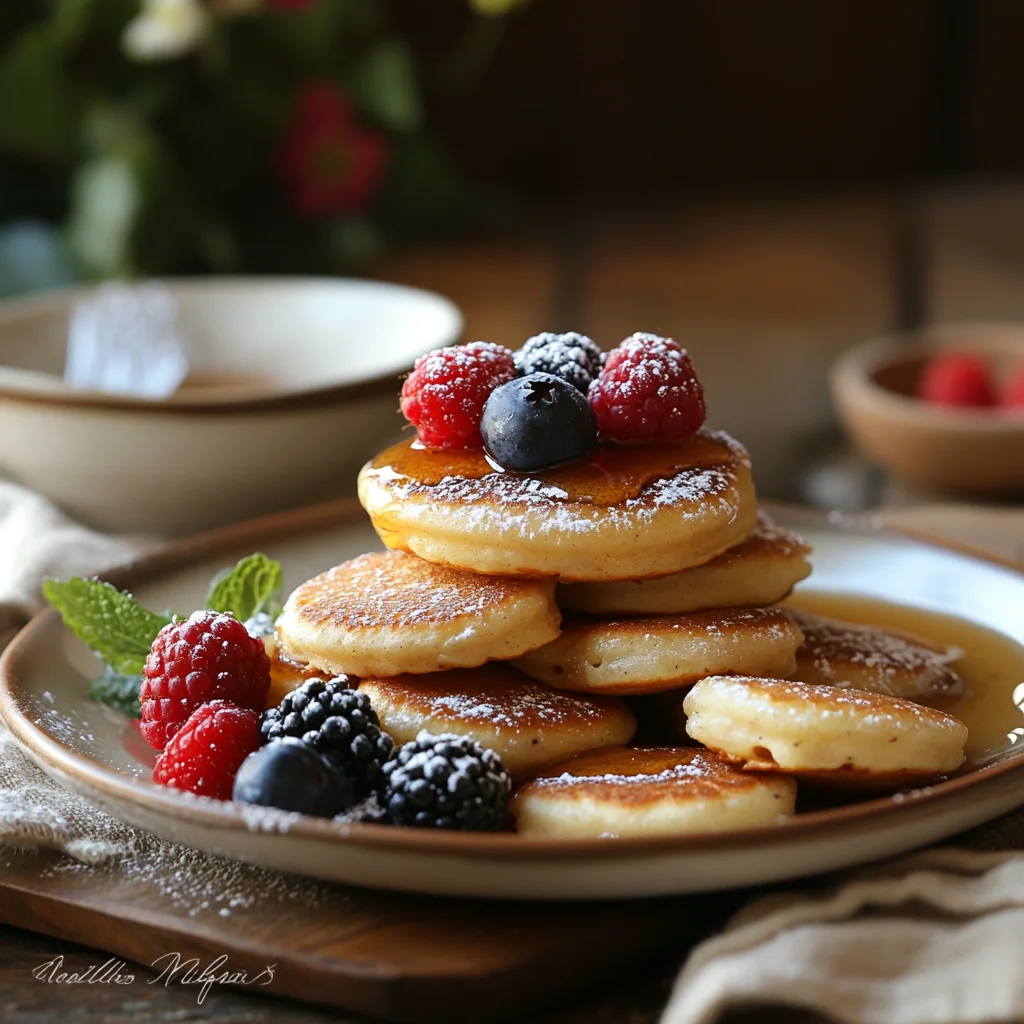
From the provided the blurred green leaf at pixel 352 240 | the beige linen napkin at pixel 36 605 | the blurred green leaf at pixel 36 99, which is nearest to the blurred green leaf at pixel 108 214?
the blurred green leaf at pixel 36 99

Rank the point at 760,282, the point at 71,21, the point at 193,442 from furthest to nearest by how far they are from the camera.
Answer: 1. the point at 760,282
2. the point at 71,21
3. the point at 193,442

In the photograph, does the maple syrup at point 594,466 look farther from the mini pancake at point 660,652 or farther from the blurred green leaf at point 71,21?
the blurred green leaf at point 71,21

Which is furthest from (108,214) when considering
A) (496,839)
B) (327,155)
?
(496,839)

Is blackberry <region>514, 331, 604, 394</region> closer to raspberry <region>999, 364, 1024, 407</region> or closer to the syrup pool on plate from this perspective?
the syrup pool on plate

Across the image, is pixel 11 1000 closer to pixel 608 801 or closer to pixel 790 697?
pixel 608 801

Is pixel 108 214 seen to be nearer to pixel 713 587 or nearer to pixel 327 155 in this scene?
pixel 327 155

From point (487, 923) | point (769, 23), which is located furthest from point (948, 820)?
point (769, 23)

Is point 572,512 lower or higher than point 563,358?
lower
